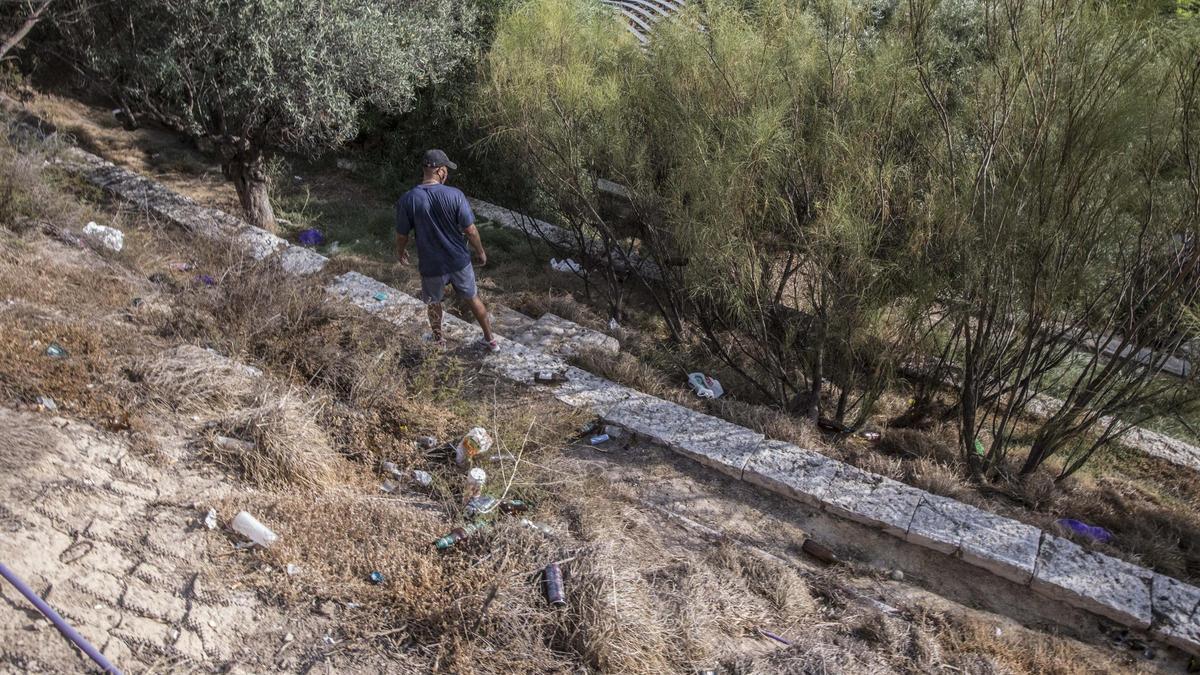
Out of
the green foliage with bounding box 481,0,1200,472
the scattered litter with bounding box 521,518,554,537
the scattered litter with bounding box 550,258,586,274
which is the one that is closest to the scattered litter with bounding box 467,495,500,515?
the scattered litter with bounding box 521,518,554,537

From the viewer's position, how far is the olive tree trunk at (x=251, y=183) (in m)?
7.12

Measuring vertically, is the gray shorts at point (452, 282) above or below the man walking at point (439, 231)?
below

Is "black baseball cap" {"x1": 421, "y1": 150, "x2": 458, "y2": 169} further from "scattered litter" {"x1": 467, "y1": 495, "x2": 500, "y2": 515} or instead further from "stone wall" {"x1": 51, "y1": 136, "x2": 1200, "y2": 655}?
"scattered litter" {"x1": 467, "y1": 495, "x2": 500, "y2": 515}

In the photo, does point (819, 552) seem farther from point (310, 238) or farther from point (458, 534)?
point (310, 238)

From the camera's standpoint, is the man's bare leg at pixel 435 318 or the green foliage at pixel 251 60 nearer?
the man's bare leg at pixel 435 318

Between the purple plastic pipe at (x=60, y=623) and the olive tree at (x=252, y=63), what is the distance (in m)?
4.74

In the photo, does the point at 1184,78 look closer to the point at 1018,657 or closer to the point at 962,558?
the point at 962,558

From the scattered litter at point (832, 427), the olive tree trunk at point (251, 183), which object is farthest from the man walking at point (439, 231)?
the olive tree trunk at point (251, 183)

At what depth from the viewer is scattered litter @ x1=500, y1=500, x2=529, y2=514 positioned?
334 cm

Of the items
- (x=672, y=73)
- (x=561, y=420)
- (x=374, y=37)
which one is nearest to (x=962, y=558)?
(x=561, y=420)

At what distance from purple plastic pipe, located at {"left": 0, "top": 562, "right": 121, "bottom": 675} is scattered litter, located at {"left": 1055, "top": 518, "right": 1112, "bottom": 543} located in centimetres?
432

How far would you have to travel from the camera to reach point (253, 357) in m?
4.19

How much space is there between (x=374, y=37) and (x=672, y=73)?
2.90 metres

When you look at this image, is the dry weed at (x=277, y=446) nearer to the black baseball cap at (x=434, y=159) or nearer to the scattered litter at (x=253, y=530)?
the scattered litter at (x=253, y=530)
